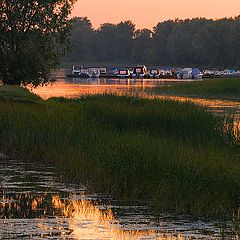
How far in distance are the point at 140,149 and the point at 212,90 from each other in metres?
67.1

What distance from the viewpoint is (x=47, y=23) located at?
51.6 metres

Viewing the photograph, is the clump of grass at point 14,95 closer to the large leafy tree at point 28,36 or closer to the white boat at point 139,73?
the large leafy tree at point 28,36

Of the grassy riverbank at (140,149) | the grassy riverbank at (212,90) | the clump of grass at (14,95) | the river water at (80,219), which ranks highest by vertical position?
the clump of grass at (14,95)

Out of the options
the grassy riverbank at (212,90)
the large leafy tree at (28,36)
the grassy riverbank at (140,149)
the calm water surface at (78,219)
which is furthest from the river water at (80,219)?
the grassy riverbank at (212,90)

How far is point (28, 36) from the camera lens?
50.6 m

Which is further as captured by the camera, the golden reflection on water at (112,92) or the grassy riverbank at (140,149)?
the golden reflection on water at (112,92)

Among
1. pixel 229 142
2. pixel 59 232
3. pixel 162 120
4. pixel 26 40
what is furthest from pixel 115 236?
pixel 26 40

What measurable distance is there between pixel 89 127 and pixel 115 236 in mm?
12430

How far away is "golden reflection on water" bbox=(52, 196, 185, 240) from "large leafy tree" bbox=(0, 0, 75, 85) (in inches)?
1405

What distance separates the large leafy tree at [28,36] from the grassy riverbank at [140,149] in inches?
740

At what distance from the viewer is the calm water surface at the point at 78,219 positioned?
12.6m

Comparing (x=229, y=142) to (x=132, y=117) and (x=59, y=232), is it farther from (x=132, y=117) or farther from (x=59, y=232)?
(x=59, y=232)

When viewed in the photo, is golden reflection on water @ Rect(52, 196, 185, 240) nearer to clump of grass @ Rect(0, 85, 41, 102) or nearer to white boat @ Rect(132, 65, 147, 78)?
clump of grass @ Rect(0, 85, 41, 102)

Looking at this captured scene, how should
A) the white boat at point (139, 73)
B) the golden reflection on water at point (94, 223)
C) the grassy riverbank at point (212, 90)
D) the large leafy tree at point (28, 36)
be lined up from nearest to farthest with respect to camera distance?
the golden reflection on water at point (94, 223)
the large leafy tree at point (28, 36)
the grassy riverbank at point (212, 90)
the white boat at point (139, 73)
